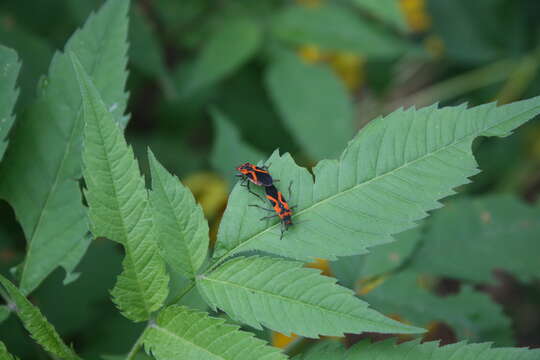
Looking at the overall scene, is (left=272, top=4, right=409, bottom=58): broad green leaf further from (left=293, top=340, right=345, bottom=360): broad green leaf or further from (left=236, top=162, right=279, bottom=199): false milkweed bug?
(left=293, top=340, right=345, bottom=360): broad green leaf

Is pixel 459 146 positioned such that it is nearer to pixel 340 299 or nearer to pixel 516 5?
pixel 340 299

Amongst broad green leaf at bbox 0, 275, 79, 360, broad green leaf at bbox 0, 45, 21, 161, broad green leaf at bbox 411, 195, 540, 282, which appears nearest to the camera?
broad green leaf at bbox 0, 275, 79, 360

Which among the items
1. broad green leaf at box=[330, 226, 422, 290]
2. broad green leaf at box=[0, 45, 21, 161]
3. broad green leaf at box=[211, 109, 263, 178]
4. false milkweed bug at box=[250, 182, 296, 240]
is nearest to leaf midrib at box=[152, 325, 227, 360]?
false milkweed bug at box=[250, 182, 296, 240]

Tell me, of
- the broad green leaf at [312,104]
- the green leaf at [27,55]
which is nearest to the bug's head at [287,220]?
the green leaf at [27,55]

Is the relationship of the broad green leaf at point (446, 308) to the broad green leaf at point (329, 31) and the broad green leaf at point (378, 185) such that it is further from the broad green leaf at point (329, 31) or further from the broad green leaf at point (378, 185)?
the broad green leaf at point (329, 31)

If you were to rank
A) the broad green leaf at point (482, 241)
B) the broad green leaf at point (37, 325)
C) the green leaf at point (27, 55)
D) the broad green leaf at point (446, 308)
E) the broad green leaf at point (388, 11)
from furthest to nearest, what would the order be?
1. the broad green leaf at point (388, 11)
2. the green leaf at point (27, 55)
3. the broad green leaf at point (482, 241)
4. the broad green leaf at point (446, 308)
5. the broad green leaf at point (37, 325)

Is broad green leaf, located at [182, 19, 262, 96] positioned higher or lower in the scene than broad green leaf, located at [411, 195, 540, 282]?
higher

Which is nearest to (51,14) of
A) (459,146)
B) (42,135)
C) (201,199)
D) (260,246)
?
(201,199)
